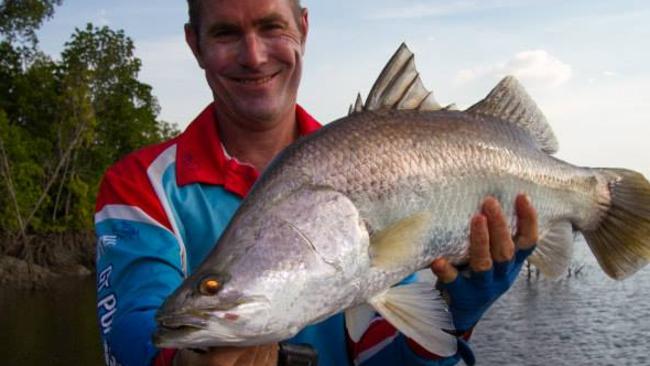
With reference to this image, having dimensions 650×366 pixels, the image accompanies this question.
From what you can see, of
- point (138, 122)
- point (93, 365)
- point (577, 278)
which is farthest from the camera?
point (138, 122)

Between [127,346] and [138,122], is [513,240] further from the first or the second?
[138,122]

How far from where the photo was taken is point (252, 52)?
3.50 m

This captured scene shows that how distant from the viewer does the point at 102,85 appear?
158 feet

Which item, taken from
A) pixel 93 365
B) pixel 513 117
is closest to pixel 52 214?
pixel 93 365

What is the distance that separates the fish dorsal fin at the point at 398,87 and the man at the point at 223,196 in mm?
535

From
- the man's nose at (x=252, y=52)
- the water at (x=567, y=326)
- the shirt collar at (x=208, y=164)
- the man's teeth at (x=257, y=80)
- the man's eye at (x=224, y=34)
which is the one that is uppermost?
the man's eye at (x=224, y=34)

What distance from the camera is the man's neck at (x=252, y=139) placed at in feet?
12.5

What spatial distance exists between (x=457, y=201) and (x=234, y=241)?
94cm

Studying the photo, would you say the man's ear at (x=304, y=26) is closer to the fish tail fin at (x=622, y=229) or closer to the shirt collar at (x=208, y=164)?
the shirt collar at (x=208, y=164)

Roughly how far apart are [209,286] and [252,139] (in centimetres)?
153

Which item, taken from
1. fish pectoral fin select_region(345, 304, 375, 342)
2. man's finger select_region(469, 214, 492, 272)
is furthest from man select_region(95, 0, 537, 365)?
fish pectoral fin select_region(345, 304, 375, 342)

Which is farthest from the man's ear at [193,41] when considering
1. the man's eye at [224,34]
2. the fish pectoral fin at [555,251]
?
the fish pectoral fin at [555,251]

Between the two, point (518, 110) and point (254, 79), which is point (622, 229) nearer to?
point (518, 110)

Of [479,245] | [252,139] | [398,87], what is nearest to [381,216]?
[479,245]
